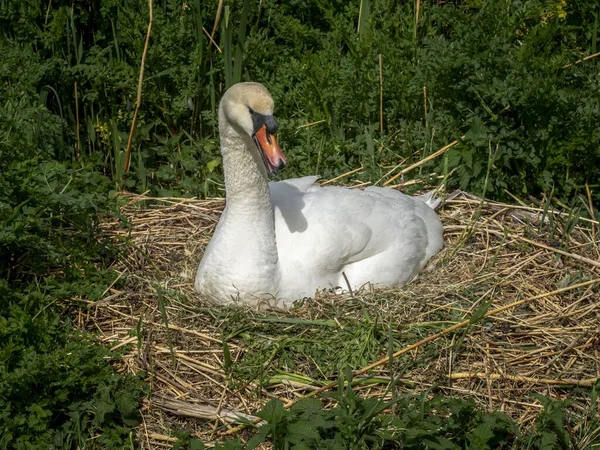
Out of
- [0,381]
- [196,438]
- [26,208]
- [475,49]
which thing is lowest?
[196,438]

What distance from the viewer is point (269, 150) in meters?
4.95

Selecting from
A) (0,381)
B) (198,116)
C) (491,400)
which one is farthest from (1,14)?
(491,400)

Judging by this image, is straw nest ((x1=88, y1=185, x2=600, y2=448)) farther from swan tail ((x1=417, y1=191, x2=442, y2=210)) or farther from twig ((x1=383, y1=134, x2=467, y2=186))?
twig ((x1=383, y1=134, x2=467, y2=186))

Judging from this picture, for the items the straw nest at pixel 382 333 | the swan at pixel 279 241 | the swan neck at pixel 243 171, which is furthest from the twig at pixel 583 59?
the swan neck at pixel 243 171

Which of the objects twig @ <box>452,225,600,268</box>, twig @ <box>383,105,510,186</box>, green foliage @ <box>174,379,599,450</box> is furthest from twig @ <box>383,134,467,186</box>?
green foliage @ <box>174,379,599,450</box>

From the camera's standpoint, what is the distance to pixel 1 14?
6621 millimetres

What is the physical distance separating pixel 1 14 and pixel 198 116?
4.94ft

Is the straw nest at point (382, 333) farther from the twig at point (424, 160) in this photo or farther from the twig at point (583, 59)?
the twig at point (583, 59)

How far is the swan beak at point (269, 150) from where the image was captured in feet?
16.1

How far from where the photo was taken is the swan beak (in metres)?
4.91

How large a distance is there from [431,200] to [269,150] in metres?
1.76

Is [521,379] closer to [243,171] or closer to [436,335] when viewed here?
[436,335]

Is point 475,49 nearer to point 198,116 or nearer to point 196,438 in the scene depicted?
point 198,116

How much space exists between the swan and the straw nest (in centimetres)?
11
